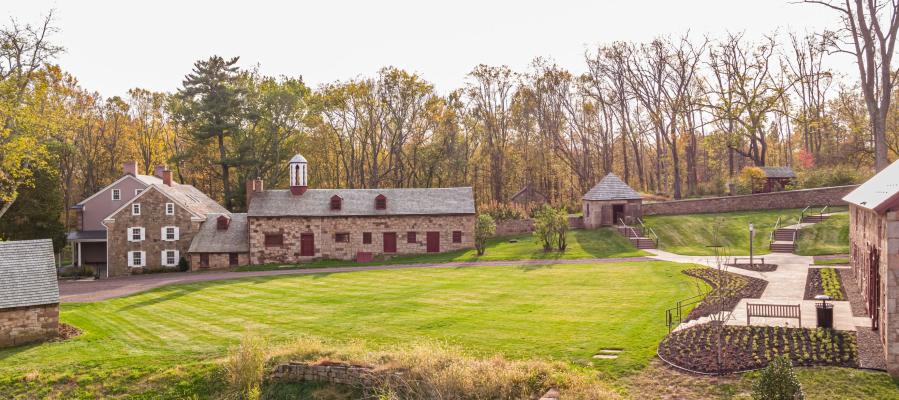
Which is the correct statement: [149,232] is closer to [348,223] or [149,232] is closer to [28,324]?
[348,223]

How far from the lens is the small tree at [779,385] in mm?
11438

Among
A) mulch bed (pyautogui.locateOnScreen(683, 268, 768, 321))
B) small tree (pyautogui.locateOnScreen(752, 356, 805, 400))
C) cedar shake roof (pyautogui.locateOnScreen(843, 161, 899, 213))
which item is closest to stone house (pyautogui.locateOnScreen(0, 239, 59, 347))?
mulch bed (pyautogui.locateOnScreen(683, 268, 768, 321))

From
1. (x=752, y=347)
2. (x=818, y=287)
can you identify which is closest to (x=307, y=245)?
(x=818, y=287)

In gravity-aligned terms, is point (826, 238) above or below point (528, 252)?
above

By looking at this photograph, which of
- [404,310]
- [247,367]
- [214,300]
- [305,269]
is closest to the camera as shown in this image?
[247,367]

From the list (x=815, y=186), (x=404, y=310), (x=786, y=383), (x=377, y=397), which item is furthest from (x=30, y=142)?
(x=815, y=186)

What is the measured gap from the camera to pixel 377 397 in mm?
15406

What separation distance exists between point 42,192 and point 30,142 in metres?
15.3

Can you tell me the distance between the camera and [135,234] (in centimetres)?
3975

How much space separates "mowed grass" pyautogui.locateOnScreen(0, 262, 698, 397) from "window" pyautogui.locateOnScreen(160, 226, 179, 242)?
29.6ft

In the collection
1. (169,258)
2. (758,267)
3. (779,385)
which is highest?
(169,258)

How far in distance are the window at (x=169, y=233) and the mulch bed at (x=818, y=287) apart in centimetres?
3606

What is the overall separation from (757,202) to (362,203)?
28.0m

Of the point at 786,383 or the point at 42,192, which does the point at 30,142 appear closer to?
the point at 42,192
